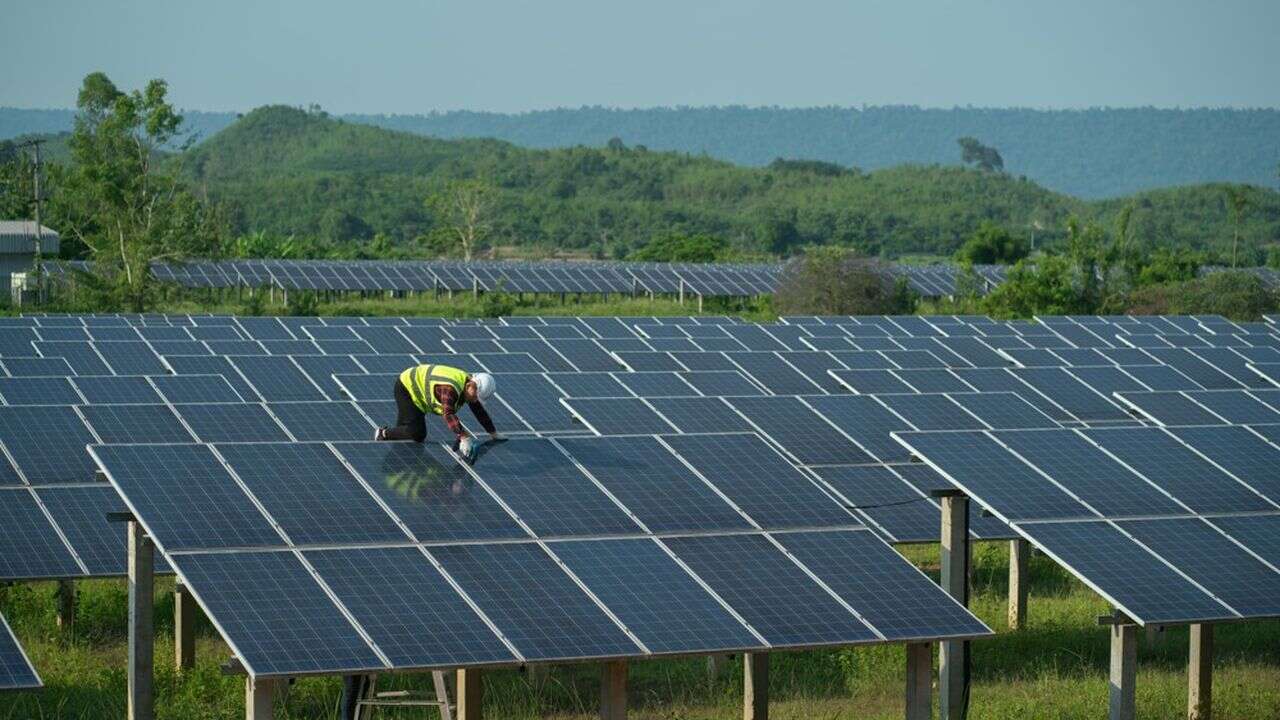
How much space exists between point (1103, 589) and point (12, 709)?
907cm

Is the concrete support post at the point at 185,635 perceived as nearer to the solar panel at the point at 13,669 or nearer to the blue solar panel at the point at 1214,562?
the solar panel at the point at 13,669

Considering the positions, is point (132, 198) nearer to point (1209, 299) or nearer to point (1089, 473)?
point (1209, 299)

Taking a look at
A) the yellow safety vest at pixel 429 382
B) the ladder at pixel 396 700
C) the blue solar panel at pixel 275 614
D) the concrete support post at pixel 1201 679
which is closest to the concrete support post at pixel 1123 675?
the concrete support post at pixel 1201 679

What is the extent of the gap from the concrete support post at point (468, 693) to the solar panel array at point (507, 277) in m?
69.1

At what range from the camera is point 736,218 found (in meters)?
196

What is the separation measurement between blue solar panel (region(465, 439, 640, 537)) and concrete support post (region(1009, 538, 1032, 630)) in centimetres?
835

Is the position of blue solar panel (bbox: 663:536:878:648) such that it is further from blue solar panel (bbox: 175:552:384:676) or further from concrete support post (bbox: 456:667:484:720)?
blue solar panel (bbox: 175:552:384:676)

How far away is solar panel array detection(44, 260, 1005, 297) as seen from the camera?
281ft

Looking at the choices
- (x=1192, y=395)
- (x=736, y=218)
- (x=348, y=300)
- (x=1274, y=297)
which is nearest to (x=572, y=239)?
Result: (x=736, y=218)

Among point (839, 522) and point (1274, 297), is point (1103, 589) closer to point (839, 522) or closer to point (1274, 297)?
point (839, 522)

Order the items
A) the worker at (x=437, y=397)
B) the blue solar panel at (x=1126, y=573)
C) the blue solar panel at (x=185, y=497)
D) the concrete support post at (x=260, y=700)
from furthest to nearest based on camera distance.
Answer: the worker at (x=437, y=397) → the blue solar panel at (x=1126, y=573) → the blue solar panel at (x=185, y=497) → the concrete support post at (x=260, y=700)

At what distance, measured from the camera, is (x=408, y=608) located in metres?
12.7

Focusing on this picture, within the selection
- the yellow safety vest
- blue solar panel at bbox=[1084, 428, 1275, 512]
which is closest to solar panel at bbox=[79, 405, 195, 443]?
the yellow safety vest

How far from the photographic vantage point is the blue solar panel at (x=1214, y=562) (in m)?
15.1
